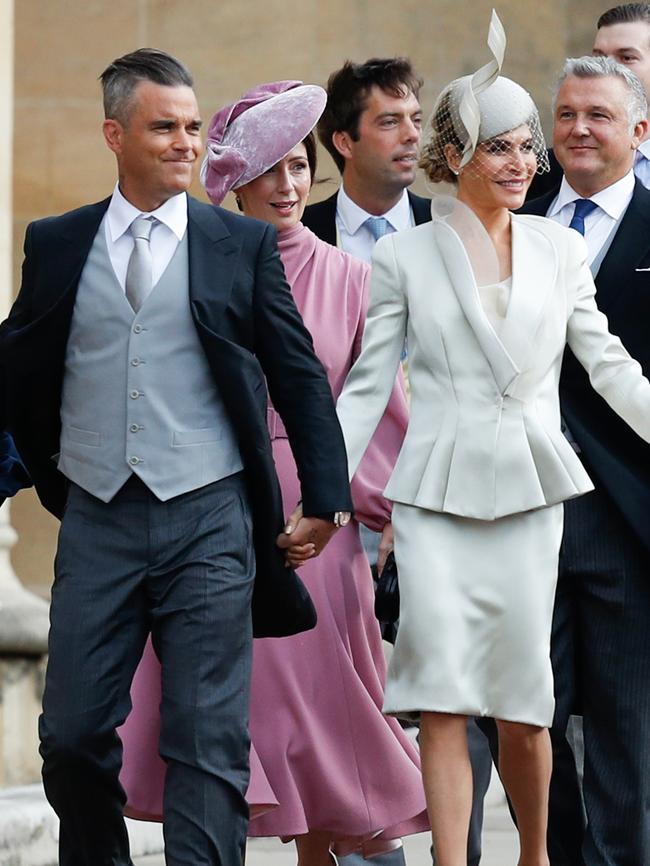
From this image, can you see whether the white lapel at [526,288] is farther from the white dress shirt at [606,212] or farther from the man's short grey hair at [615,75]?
the man's short grey hair at [615,75]

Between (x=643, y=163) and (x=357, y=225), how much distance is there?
2.68 ft

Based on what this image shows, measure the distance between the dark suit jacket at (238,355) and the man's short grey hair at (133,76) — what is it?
9.0 inches

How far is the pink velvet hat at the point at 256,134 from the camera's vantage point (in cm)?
626

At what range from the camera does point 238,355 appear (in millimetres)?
5496

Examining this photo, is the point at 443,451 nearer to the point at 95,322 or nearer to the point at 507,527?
the point at 507,527

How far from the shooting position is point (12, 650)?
26.4 ft

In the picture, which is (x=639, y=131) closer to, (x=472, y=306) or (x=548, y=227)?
(x=548, y=227)

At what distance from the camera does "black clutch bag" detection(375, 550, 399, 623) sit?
5.78 meters

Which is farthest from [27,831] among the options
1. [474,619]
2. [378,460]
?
[474,619]

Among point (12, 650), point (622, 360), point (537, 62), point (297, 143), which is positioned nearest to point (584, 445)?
point (622, 360)

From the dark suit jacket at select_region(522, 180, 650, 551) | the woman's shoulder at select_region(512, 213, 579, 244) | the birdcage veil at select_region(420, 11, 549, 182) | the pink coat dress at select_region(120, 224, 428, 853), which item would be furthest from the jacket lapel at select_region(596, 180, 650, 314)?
the pink coat dress at select_region(120, 224, 428, 853)

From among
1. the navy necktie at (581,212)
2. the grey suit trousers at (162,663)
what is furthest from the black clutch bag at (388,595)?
the navy necktie at (581,212)

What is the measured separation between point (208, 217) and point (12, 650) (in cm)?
275

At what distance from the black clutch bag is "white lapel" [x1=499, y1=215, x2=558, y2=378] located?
0.55m
